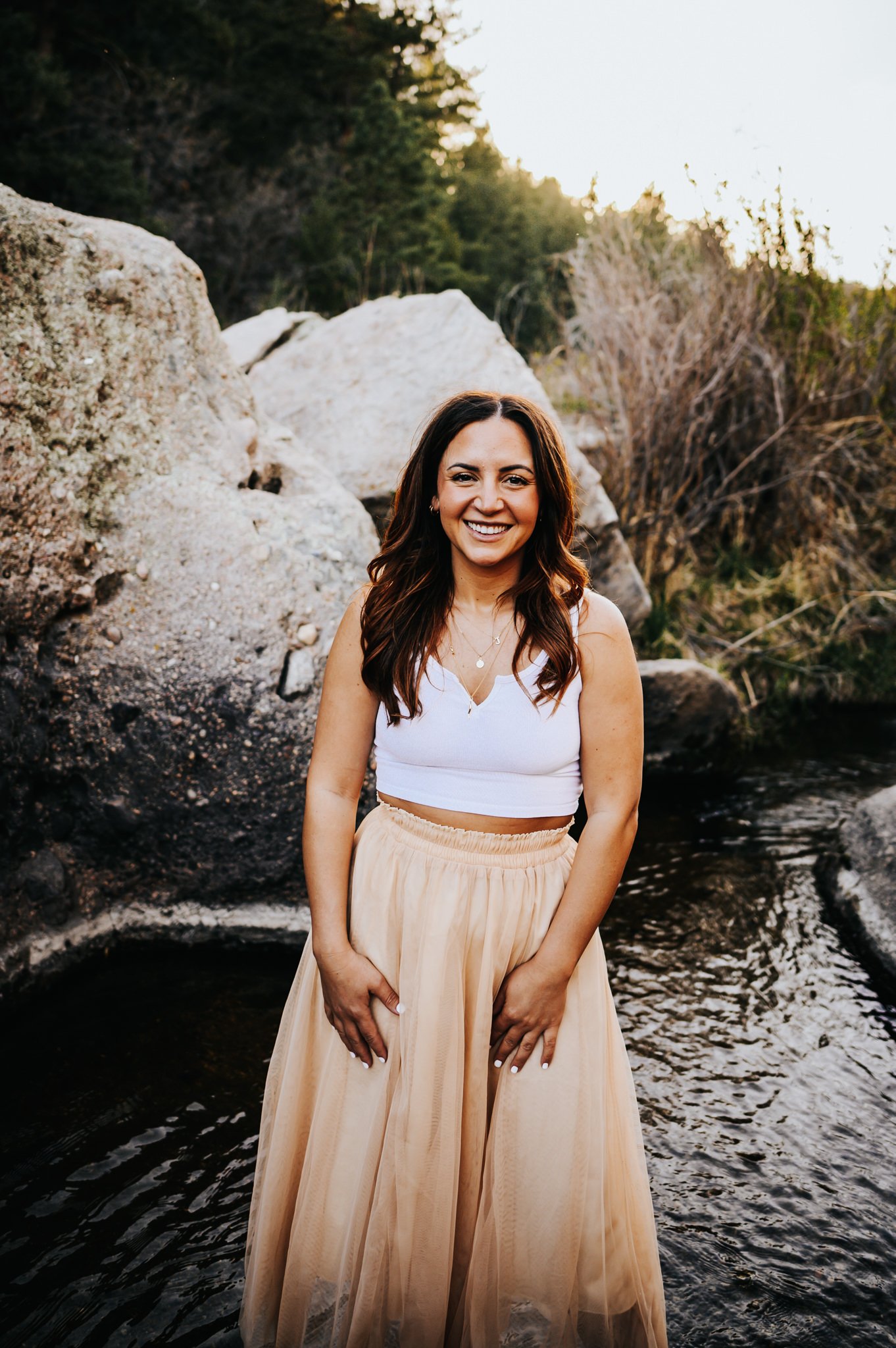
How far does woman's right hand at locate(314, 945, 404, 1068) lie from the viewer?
1.86 meters

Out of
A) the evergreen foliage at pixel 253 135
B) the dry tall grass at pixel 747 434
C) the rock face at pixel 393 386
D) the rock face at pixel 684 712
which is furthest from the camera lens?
the evergreen foliage at pixel 253 135

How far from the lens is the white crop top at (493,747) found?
186 cm

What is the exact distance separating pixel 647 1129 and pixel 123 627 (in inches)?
95.8

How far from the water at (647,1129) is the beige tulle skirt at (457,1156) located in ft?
1.82

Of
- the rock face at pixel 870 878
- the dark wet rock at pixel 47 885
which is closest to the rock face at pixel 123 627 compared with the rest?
the dark wet rock at pixel 47 885

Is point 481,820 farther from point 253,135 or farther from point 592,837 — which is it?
point 253,135

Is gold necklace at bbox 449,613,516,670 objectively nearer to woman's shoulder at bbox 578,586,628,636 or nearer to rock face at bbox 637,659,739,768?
woman's shoulder at bbox 578,586,628,636

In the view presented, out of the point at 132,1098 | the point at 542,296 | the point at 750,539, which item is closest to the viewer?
the point at 132,1098

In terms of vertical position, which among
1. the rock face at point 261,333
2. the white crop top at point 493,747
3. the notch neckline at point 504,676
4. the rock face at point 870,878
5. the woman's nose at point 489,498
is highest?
the rock face at point 261,333

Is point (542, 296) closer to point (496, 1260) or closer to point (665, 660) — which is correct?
point (665, 660)

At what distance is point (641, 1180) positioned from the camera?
6.26 ft

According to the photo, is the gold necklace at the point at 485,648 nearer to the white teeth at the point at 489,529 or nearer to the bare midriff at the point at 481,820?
the white teeth at the point at 489,529

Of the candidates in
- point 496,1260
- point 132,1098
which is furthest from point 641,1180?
point 132,1098

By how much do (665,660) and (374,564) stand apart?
4.25 meters
